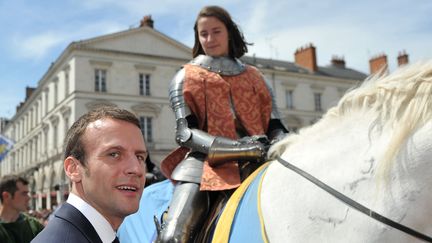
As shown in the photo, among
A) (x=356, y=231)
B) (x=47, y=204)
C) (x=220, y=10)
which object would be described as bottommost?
(x=47, y=204)

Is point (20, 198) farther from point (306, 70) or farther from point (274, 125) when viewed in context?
point (306, 70)

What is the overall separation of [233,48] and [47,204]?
4033 cm

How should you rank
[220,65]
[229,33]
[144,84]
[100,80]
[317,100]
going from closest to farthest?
1. [220,65]
2. [229,33]
3. [100,80]
4. [144,84]
5. [317,100]

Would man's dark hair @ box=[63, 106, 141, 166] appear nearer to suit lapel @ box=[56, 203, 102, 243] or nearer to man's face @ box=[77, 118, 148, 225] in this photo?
man's face @ box=[77, 118, 148, 225]

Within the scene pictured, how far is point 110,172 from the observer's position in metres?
1.37

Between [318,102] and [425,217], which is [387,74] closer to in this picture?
[425,217]

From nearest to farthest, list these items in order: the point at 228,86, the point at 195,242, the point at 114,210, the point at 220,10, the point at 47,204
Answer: the point at 114,210 < the point at 195,242 < the point at 228,86 < the point at 220,10 < the point at 47,204

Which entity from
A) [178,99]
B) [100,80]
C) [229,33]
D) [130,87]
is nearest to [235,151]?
[178,99]

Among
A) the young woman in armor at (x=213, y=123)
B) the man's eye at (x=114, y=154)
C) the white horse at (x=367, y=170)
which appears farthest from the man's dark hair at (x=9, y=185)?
the man's eye at (x=114, y=154)

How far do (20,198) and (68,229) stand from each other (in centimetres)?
384

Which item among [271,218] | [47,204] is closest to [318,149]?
[271,218]

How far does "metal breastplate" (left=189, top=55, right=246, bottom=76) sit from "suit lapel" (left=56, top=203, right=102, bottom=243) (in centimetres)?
198

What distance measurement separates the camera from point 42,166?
142 ft

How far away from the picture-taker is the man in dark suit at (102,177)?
137cm
